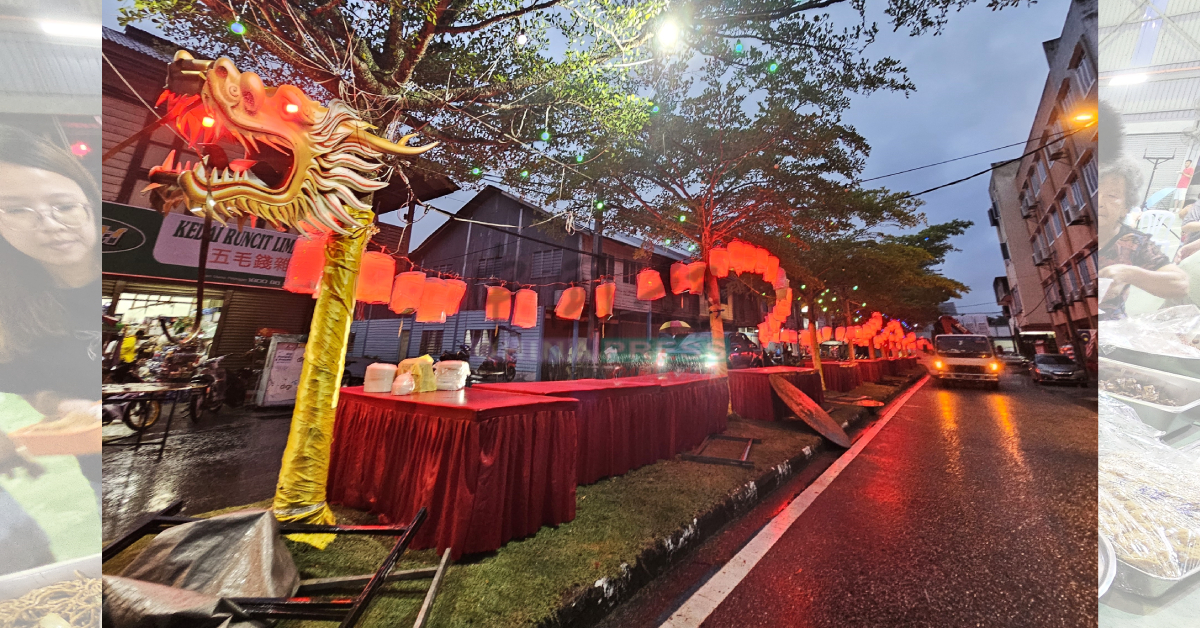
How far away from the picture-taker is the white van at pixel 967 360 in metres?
14.2

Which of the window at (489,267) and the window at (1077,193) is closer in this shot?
the window at (1077,193)

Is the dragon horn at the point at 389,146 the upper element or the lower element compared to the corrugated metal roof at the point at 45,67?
upper

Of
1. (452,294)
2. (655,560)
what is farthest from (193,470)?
Result: (655,560)

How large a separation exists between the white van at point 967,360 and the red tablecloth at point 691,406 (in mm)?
14195

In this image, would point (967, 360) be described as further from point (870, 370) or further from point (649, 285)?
point (649, 285)

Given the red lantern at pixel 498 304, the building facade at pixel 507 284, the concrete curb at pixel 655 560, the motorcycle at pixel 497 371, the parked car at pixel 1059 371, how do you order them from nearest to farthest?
the concrete curb at pixel 655 560 < the red lantern at pixel 498 304 < the motorcycle at pixel 497 371 < the parked car at pixel 1059 371 < the building facade at pixel 507 284

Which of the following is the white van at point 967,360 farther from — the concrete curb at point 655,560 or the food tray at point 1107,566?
the food tray at point 1107,566

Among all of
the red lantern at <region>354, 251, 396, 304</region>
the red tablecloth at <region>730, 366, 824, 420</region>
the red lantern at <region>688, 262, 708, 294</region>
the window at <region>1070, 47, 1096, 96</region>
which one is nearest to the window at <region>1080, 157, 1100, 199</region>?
the window at <region>1070, 47, 1096, 96</region>

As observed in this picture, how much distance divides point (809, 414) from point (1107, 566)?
4.47 meters

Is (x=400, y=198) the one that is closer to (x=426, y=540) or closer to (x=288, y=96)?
(x=288, y=96)

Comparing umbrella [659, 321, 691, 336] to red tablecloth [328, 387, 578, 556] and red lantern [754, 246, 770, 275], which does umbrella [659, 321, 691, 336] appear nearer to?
red lantern [754, 246, 770, 275]

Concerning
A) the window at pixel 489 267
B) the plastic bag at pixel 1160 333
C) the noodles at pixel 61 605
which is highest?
the window at pixel 489 267

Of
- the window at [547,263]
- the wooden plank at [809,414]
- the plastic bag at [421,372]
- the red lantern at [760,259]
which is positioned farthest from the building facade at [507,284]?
the plastic bag at [421,372]

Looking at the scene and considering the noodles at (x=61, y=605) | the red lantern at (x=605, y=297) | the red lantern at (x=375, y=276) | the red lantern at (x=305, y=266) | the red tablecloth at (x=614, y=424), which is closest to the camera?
the noodles at (x=61, y=605)
